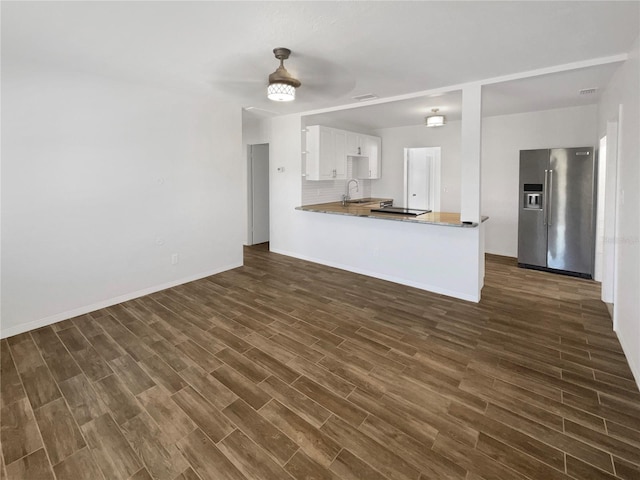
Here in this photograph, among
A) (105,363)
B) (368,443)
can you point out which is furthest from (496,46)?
(105,363)

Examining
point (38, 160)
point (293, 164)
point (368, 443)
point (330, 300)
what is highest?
point (293, 164)

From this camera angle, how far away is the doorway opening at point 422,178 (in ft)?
22.1

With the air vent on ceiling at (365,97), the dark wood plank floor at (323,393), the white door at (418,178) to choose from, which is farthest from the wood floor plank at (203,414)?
the white door at (418,178)

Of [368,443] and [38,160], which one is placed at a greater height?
[38,160]

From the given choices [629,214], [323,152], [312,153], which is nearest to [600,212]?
[629,214]

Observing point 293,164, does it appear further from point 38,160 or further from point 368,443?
point 368,443

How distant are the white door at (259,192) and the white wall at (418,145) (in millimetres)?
2482

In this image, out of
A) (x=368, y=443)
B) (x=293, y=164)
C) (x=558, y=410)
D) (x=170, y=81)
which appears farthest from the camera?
(x=293, y=164)

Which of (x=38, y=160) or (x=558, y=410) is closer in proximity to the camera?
(x=558, y=410)

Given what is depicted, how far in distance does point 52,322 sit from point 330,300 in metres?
2.98

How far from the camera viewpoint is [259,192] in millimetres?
6973

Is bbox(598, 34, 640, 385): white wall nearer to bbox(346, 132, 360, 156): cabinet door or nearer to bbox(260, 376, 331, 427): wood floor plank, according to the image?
bbox(260, 376, 331, 427): wood floor plank

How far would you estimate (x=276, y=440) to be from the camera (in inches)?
73.5

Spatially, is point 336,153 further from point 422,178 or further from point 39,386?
point 39,386
